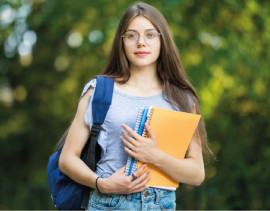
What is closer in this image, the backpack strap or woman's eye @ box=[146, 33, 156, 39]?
the backpack strap

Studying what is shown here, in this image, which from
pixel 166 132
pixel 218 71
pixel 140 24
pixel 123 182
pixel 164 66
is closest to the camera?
pixel 123 182

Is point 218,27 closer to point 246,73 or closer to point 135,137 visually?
point 246,73

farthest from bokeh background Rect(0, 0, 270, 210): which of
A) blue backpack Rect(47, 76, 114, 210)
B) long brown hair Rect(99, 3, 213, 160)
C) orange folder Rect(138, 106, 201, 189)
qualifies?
blue backpack Rect(47, 76, 114, 210)

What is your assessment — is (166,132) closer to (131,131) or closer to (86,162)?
(131,131)

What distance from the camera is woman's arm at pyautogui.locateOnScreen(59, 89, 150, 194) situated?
1.73 metres

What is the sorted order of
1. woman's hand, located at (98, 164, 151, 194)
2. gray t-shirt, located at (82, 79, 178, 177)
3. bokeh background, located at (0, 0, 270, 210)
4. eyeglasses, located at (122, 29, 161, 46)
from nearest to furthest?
woman's hand, located at (98, 164, 151, 194) → gray t-shirt, located at (82, 79, 178, 177) → eyeglasses, located at (122, 29, 161, 46) → bokeh background, located at (0, 0, 270, 210)

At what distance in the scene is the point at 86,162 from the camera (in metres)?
1.85

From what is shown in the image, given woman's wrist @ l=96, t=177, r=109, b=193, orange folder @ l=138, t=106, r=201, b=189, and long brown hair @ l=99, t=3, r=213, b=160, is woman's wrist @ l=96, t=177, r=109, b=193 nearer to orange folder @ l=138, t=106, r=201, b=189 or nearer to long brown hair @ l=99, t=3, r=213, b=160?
orange folder @ l=138, t=106, r=201, b=189

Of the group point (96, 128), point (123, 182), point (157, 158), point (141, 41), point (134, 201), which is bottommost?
point (134, 201)

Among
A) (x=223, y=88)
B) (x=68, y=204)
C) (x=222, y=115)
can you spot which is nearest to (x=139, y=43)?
(x=68, y=204)

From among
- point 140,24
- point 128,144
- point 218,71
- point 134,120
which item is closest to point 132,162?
point 128,144

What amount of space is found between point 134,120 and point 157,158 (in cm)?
23

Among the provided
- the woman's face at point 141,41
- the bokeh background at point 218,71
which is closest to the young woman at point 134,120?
the woman's face at point 141,41

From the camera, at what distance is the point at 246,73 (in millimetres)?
4516
